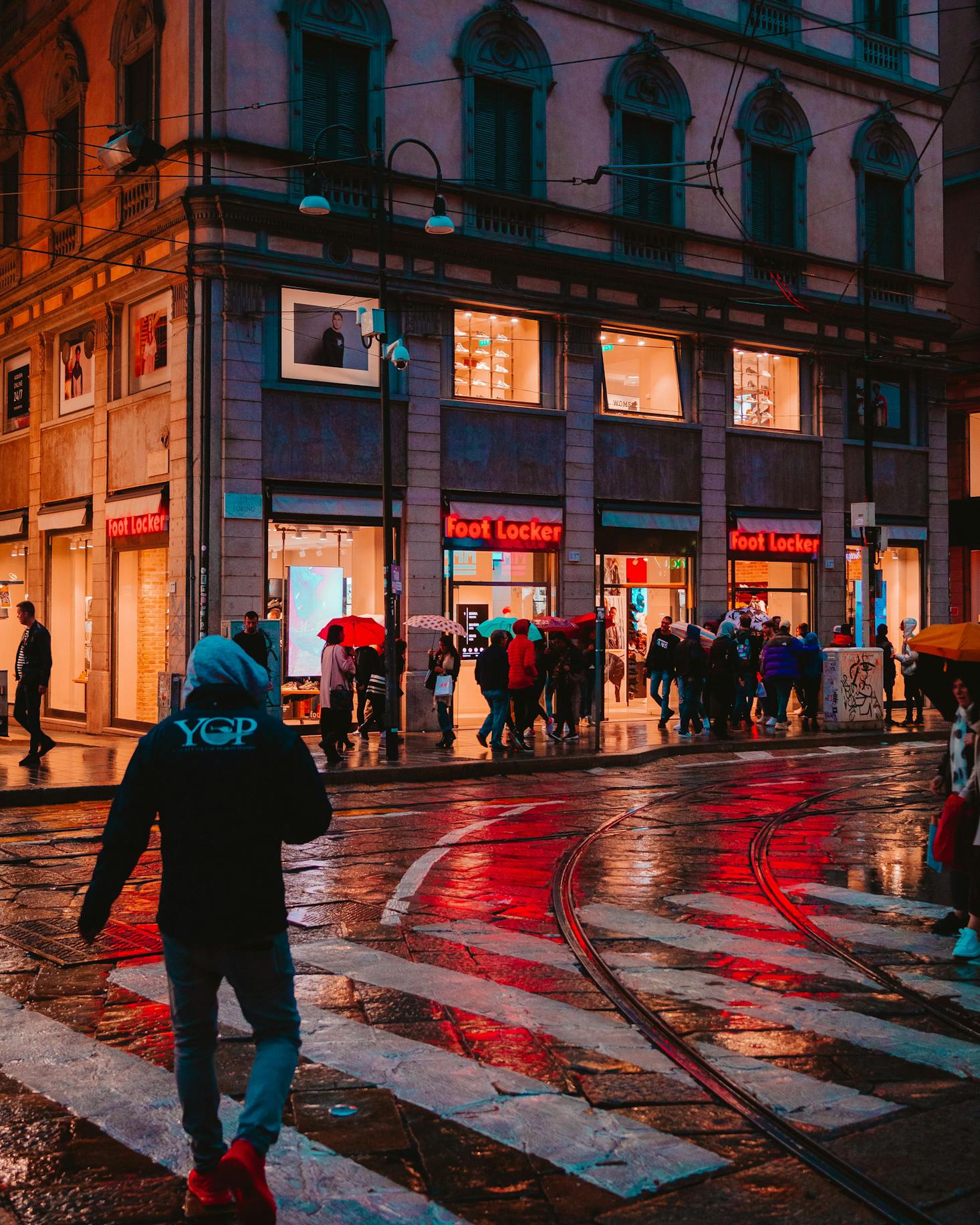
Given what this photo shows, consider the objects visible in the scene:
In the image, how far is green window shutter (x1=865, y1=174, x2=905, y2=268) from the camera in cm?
2969

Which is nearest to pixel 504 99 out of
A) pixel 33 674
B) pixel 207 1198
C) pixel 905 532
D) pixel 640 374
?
pixel 640 374

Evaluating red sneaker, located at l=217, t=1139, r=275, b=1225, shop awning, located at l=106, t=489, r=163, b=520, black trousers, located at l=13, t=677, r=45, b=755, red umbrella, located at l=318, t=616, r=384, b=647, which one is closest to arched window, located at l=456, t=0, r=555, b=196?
shop awning, located at l=106, t=489, r=163, b=520

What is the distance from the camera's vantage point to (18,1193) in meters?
4.36

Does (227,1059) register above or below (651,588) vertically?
below

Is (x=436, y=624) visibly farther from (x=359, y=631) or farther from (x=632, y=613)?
(x=632, y=613)

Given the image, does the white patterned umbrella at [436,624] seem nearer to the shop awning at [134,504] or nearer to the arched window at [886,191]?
the shop awning at [134,504]

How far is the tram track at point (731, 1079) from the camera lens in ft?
14.3

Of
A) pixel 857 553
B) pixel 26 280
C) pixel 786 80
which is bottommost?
pixel 857 553

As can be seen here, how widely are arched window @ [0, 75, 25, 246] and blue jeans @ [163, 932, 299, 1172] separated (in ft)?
86.1

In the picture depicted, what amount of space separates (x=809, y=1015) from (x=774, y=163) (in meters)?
24.7

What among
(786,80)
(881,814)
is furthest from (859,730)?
(786,80)

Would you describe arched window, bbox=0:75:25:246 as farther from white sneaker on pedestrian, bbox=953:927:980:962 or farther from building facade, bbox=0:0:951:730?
white sneaker on pedestrian, bbox=953:927:980:962

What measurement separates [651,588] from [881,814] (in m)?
13.0

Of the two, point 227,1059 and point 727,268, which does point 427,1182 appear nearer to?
point 227,1059
